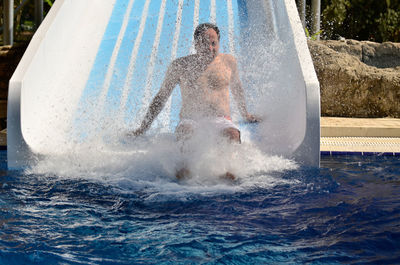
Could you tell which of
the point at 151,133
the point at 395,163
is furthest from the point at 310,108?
the point at 151,133

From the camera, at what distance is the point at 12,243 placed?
2051 millimetres

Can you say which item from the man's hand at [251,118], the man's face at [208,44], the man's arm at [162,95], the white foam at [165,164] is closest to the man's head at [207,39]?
the man's face at [208,44]

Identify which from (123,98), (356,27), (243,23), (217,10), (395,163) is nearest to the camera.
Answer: (395,163)

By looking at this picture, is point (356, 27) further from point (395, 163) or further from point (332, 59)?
point (395, 163)

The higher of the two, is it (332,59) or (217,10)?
(217,10)

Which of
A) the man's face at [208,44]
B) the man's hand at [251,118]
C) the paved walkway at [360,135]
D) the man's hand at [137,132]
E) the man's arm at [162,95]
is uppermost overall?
the man's face at [208,44]

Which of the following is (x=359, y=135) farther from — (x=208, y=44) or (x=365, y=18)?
(x=365, y=18)

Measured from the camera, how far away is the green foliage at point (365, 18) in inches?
337

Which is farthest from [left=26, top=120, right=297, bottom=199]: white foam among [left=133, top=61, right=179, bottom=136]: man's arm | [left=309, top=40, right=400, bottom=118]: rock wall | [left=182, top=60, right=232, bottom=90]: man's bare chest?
[left=309, top=40, right=400, bottom=118]: rock wall

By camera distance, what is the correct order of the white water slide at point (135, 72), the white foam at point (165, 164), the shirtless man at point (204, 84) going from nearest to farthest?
the white foam at point (165, 164) < the white water slide at point (135, 72) < the shirtless man at point (204, 84)

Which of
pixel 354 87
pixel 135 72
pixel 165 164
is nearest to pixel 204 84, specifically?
pixel 165 164

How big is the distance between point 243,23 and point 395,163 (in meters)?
2.50

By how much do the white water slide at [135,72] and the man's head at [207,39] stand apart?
0.50 meters

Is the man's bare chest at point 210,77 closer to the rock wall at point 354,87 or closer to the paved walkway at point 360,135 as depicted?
the paved walkway at point 360,135
